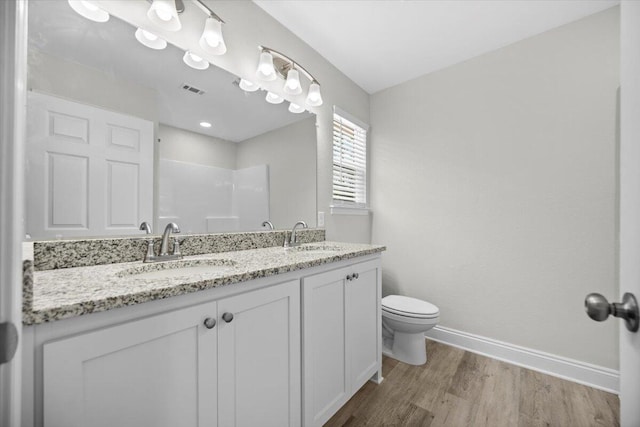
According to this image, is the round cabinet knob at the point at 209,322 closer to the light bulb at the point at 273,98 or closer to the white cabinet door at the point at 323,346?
the white cabinet door at the point at 323,346

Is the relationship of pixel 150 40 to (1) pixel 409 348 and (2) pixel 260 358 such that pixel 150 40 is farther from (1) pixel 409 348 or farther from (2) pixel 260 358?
(1) pixel 409 348

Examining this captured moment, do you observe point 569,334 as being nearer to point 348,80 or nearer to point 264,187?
point 264,187

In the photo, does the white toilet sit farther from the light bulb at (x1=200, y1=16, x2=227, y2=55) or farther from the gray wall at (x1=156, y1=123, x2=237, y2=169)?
the light bulb at (x1=200, y1=16, x2=227, y2=55)

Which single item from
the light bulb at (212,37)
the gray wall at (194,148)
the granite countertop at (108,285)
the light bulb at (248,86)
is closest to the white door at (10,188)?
the granite countertop at (108,285)

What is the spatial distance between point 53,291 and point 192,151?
92cm

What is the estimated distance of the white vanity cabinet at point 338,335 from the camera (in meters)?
1.16

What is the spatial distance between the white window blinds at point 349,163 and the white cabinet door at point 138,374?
171cm

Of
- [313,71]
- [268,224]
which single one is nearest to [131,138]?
[268,224]

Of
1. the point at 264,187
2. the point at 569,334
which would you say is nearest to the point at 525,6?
the point at 264,187

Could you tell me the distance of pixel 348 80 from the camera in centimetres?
250

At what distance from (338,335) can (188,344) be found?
796 mm

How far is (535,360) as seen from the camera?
6.06ft

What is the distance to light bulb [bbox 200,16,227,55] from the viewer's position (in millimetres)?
1347

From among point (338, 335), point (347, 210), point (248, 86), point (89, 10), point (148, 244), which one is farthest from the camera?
point (347, 210)
